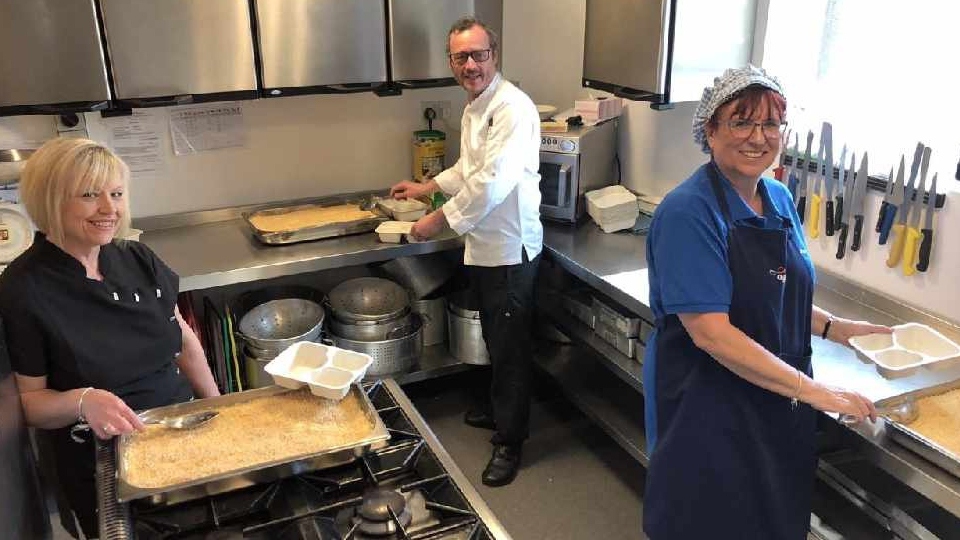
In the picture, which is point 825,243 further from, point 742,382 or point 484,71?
point 484,71

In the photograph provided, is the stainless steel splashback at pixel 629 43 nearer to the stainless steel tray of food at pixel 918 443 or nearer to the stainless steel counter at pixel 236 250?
the stainless steel counter at pixel 236 250

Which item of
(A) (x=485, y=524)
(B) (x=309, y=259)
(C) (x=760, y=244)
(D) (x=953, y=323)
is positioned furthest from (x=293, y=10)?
(D) (x=953, y=323)

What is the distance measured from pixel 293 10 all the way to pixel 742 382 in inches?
70.8

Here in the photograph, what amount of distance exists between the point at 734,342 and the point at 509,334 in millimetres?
1247

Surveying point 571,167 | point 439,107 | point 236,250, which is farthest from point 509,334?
point 439,107

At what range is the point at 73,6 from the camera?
215 cm

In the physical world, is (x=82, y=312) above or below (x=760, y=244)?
below

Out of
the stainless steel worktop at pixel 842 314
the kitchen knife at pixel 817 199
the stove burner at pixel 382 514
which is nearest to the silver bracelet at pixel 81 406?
the stove burner at pixel 382 514

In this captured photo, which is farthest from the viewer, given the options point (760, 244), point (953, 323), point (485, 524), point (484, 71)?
point (484, 71)

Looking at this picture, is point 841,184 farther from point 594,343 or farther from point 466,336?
point 466,336

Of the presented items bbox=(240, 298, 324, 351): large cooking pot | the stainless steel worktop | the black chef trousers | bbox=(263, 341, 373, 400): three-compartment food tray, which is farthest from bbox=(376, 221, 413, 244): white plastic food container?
bbox=(263, 341, 373, 400): three-compartment food tray

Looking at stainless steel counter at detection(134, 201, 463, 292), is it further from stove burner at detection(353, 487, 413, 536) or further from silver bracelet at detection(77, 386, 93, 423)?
stove burner at detection(353, 487, 413, 536)

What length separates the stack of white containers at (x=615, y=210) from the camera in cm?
269

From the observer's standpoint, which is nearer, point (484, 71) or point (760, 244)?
point (760, 244)
